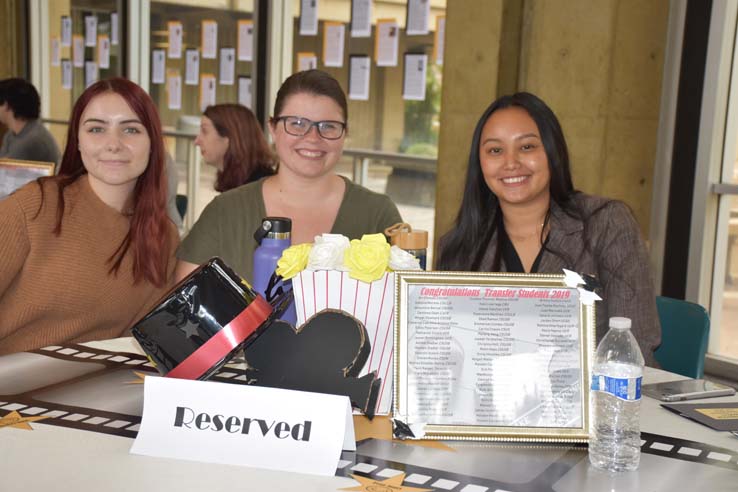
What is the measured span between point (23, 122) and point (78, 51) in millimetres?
2766

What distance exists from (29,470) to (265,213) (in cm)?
140

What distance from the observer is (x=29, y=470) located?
4.24ft

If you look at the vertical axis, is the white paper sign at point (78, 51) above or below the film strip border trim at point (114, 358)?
above

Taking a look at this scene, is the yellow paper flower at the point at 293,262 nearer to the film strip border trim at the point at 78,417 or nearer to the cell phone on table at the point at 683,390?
the film strip border trim at the point at 78,417

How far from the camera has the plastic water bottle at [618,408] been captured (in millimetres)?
1384

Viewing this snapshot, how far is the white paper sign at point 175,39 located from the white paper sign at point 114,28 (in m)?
0.84

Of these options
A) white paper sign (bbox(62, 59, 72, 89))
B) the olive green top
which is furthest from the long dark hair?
white paper sign (bbox(62, 59, 72, 89))

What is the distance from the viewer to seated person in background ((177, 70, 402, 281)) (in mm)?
2520

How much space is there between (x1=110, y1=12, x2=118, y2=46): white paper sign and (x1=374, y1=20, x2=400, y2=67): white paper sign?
357 cm

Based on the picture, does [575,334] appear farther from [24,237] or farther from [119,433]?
[24,237]

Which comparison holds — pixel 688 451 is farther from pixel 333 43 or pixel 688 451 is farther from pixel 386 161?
pixel 333 43


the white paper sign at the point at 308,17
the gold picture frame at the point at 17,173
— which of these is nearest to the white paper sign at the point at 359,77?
the white paper sign at the point at 308,17

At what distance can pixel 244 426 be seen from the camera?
54.7 inches

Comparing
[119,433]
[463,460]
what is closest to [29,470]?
[119,433]
